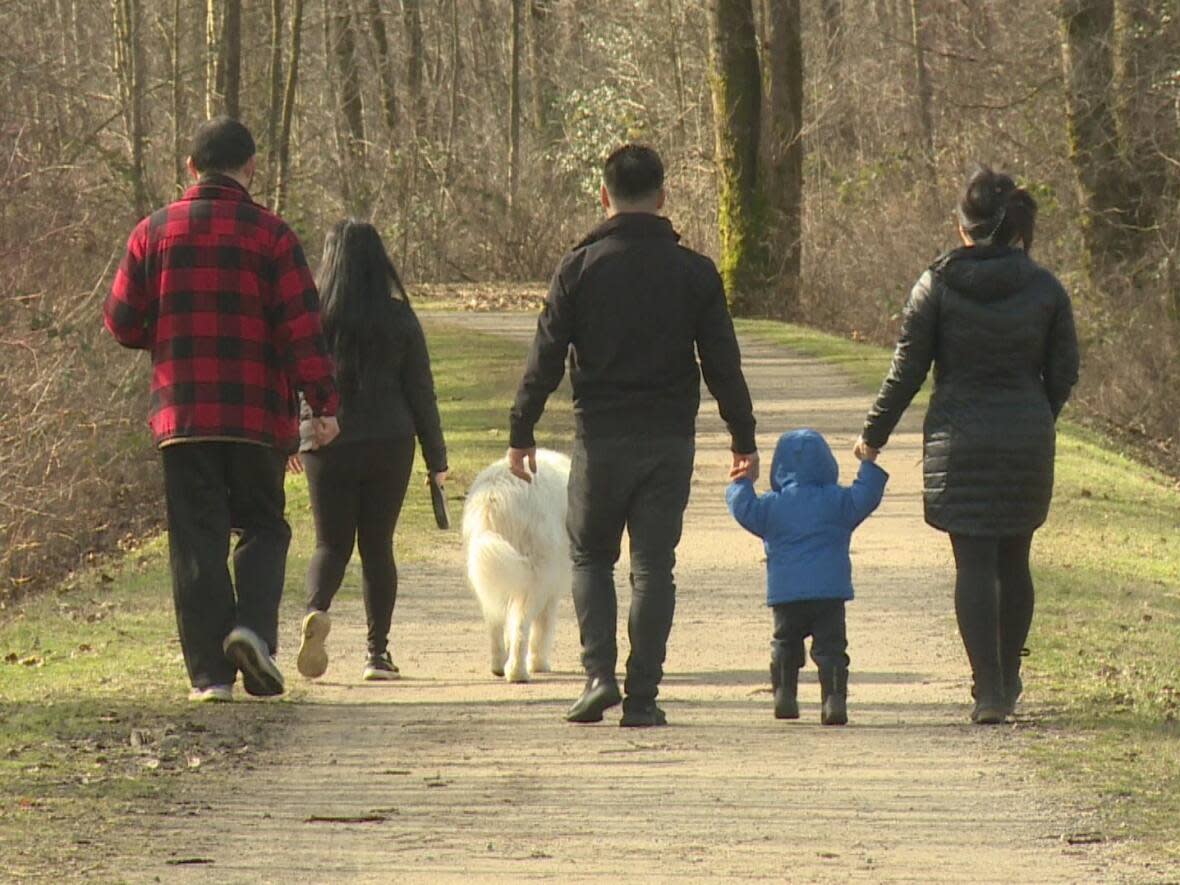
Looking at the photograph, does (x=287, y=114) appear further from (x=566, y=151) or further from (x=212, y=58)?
(x=566, y=151)

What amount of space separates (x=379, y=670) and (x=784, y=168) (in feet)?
87.8

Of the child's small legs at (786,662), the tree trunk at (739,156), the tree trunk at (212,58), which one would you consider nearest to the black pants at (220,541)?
the child's small legs at (786,662)

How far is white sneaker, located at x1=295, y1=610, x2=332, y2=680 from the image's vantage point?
29.2ft

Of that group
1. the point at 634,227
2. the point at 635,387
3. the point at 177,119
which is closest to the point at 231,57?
the point at 177,119

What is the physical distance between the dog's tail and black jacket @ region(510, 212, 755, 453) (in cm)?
136

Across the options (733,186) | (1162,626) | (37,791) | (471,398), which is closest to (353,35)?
(733,186)

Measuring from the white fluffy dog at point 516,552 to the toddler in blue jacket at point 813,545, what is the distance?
1.37 meters

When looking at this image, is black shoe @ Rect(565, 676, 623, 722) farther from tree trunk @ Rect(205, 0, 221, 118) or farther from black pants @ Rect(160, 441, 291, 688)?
tree trunk @ Rect(205, 0, 221, 118)

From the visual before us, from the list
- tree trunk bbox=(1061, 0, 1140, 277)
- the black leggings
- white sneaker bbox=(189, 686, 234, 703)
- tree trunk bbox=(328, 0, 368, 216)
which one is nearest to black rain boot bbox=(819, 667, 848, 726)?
the black leggings

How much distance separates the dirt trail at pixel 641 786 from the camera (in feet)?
19.9

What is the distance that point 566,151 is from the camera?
47.9 meters

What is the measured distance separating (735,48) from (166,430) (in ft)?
88.0

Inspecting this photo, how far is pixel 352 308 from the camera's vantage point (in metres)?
9.04

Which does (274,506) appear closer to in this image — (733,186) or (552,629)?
(552,629)
